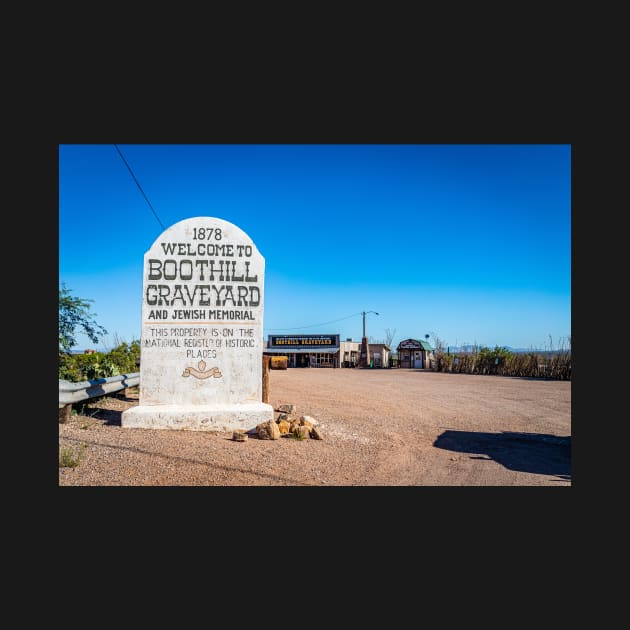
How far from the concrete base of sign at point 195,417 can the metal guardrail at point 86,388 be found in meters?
1.04

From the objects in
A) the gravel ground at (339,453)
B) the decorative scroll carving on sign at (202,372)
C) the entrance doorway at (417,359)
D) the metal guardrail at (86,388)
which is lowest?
the entrance doorway at (417,359)

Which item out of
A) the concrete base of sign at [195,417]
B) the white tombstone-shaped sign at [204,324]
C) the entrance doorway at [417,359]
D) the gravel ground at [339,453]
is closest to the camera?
the gravel ground at [339,453]

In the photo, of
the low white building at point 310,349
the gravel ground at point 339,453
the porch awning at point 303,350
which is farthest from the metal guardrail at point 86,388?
the low white building at point 310,349

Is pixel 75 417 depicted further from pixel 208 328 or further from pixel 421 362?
pixel 421 362

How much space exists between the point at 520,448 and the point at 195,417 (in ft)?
18.4

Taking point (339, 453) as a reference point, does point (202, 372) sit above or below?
above

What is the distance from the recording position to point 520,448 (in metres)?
7.72

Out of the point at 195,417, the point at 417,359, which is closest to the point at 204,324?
the point at 195,417

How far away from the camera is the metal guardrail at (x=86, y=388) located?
25.2 ft

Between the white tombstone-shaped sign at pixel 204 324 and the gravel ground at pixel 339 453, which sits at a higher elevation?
the white tombstone-shaped sign at pixel 204 324

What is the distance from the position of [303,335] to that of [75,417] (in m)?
36.7

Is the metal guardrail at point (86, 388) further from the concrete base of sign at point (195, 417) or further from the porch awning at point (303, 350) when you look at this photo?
the porch awning at point (303, 350)

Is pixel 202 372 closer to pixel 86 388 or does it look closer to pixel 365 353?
pixel 86 388

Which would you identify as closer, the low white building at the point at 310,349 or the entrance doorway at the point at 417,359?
the low white building at the point at 310,349
